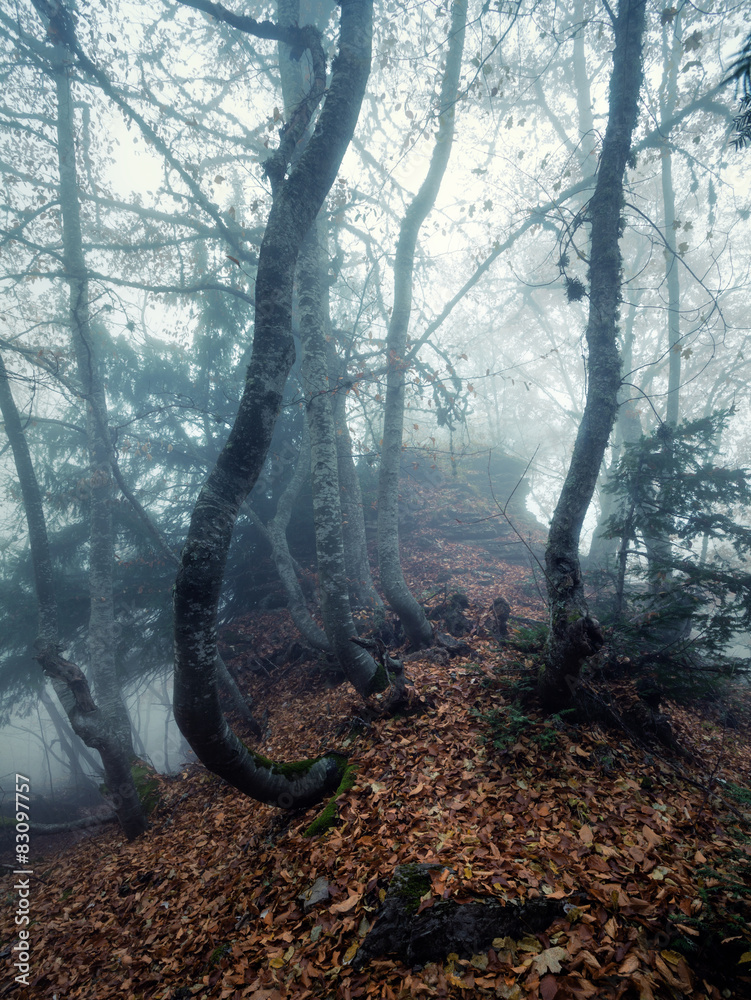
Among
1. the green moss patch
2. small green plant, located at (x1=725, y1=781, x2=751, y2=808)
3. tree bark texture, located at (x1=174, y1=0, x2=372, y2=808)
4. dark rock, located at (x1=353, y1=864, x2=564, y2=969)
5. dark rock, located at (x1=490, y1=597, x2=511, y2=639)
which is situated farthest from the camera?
dark rock, located at (x1=490, y1=597, x2=511, y2=639)

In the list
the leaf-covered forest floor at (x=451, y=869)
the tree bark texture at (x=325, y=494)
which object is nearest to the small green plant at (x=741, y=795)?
the leaf-covered forest floor at (x=451, y=869)

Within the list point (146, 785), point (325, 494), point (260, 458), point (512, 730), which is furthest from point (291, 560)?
point (260, 458)

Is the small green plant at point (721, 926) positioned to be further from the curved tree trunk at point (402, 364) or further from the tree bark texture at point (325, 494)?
the curved tree trunk at point (402, 364)

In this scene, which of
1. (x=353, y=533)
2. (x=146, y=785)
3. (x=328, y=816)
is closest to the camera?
(x=328, y=816)

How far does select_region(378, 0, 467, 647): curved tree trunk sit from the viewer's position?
281 inches

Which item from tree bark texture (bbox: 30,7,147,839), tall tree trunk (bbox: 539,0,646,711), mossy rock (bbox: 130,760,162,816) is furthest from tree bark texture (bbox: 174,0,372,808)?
mossy rock (bbox: 130,760,162,816)

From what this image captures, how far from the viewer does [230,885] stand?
381 cm

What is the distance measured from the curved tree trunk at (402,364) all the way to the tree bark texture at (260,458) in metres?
2.97

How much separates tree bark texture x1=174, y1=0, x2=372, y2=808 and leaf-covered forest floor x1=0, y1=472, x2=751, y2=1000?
0.88m

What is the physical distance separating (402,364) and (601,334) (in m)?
4.22

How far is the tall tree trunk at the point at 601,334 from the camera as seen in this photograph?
4.19 meters

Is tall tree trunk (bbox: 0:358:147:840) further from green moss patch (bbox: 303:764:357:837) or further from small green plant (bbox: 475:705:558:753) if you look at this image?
small green plant (bbox: 475:705:558:753)

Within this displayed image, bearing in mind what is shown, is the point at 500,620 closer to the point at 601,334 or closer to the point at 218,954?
the point at 601,334

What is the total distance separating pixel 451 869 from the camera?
288 cm
